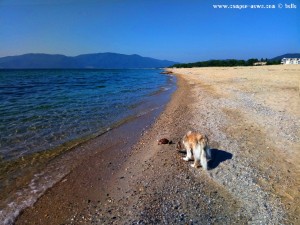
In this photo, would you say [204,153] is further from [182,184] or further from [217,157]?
[182,184]

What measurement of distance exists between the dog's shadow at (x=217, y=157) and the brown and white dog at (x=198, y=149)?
28 cm

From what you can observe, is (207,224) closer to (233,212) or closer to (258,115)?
(233,212)

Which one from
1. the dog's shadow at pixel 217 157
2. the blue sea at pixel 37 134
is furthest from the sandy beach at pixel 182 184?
the blue sea at pixel 37 134

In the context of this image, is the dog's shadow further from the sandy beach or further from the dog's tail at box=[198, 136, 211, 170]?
the dog's tail at box=[198, 136, 211, 170]

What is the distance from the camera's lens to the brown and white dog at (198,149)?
791cm

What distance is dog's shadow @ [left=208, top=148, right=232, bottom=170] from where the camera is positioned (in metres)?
8.17

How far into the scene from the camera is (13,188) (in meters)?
7.30

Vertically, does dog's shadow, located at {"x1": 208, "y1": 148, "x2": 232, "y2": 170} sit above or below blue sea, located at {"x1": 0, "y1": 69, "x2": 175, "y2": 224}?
above

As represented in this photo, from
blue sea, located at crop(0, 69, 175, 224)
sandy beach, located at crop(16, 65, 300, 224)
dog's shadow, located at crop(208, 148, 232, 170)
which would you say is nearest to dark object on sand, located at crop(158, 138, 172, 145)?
sandy beach, located at crop(16, 65, 300, 224)

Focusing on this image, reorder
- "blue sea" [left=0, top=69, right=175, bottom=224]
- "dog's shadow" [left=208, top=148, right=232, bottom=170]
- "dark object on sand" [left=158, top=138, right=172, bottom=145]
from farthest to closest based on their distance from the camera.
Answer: "dark object on sand" [left=158, top=138, right=172, bottom=145] → "dog's shadow" [left=208, top=148, right=232, bottom=170] → "blue sea" [left=0, top=69, right=175, bottom=224]

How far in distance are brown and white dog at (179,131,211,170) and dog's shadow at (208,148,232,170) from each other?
0.28m

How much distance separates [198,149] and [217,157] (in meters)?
1.04

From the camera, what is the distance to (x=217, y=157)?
8.66 m

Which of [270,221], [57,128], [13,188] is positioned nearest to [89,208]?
[13,188]
